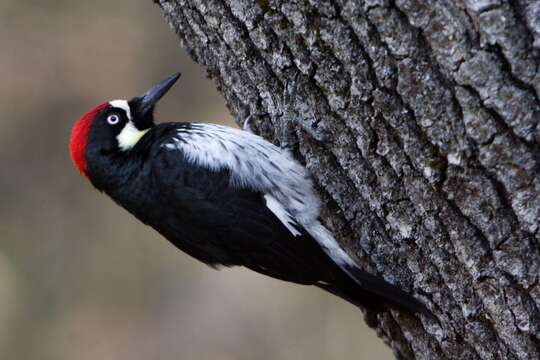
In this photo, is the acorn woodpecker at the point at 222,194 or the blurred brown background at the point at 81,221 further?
the blurred brown background at the point at 81,221

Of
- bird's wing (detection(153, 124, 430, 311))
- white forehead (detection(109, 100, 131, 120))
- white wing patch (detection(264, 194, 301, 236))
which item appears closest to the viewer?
bird's wing (detection(153, 124, 430, 311))

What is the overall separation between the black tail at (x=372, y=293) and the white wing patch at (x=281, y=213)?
275 mm

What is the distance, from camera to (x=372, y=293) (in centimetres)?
263

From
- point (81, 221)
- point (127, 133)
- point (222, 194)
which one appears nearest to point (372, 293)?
point (222, 194)

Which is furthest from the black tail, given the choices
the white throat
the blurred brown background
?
the blurred brown background

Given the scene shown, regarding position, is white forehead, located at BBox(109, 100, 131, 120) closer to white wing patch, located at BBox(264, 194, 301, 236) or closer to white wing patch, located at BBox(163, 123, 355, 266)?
white wing patch, located at BBox(163, 123, 355, 266)

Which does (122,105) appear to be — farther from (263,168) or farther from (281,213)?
(281,213)

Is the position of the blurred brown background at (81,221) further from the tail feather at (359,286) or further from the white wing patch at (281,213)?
the tail feather at (359,286)

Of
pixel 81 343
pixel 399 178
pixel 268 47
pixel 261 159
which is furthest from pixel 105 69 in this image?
pixel 399 178

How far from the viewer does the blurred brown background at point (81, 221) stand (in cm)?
636

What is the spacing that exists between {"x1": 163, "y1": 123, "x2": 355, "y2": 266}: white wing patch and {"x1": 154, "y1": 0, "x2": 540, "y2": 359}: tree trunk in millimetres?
200

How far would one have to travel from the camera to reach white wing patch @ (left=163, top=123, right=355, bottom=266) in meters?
2.97

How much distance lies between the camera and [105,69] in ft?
21.8

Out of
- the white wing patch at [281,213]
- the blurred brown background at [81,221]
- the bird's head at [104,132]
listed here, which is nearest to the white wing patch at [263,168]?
the white wing patch at [281,213]
